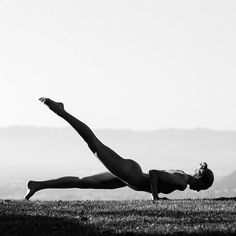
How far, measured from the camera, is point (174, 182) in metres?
23.3

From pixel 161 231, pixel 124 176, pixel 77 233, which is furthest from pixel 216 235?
pixel 124 176

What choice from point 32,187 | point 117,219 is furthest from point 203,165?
point 117,219

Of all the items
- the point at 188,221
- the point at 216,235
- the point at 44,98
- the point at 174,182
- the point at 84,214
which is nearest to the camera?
the point at 216,235

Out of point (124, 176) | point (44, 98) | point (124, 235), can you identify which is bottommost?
point (124, 235)

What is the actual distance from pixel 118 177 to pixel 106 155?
1236 millimetres

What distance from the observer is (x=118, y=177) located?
23.2m

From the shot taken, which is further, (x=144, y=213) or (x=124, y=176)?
(x=124, y=176)

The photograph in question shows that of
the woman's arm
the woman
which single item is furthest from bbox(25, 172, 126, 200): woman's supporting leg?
the woman's arm

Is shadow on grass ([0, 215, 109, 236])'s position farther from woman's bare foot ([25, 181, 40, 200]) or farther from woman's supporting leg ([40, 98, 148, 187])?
woman's bare foot ([25, 181, 40, 200])

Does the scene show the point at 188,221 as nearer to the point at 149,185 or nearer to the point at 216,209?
the point at 216,209

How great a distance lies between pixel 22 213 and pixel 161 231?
5084mm

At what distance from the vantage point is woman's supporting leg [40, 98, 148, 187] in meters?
21.4

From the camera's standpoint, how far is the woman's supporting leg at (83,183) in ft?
79.0

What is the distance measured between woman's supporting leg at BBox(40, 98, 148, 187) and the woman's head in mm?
1936
